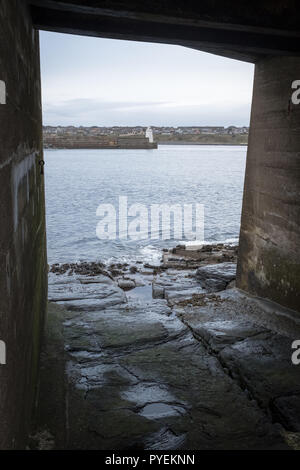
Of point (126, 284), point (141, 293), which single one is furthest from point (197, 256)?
point (141, 293)

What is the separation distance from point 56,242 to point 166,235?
546cm

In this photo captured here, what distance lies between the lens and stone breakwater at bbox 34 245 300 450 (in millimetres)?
3459

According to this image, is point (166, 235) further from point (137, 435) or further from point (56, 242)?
point (137, 435)

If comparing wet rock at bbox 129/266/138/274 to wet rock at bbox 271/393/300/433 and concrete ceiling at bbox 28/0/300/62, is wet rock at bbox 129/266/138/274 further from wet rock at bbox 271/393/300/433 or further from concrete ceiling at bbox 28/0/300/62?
wet rock at bbox 271/393/300/433

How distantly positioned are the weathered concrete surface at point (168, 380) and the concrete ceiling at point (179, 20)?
3791 mm

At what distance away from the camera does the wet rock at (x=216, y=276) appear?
31.1 ft

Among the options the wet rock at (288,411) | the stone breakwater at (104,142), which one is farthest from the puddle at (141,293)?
the stone breakwater at (104,142)

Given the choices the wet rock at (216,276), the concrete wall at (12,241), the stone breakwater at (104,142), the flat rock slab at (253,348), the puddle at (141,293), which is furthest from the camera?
the stone breakwater at (104,142)

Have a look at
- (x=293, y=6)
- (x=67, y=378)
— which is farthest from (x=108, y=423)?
(x=293, y=6)

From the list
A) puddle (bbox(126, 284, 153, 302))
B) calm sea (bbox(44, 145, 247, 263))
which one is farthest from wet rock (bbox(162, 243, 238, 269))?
puddle (bbox(126, 284, 153, 302))

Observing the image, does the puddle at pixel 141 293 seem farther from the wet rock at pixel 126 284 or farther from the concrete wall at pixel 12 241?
the concrete wall at pixel 12 241

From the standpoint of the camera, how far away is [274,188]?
22.0 ft

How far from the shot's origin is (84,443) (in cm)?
332

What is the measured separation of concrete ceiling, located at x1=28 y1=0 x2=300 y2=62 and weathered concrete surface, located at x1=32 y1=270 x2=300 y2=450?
379 centimetres
